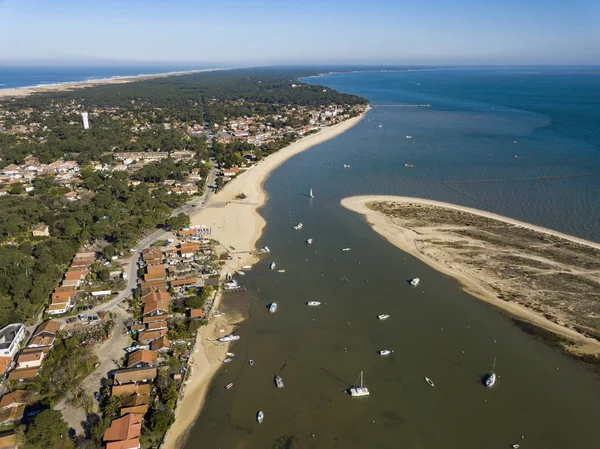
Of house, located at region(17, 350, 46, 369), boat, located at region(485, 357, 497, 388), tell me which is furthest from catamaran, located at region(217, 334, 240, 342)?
boat, located at region(485, 357, 497, 388)

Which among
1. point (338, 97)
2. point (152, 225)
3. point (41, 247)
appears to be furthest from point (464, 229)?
point (338, 97)

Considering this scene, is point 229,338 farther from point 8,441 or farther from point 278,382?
point 8,441

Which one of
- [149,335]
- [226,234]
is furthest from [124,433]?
[226,234]

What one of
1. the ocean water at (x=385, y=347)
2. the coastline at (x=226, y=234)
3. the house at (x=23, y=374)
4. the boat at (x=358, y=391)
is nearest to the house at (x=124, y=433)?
the coastline at (x=226, y=234)

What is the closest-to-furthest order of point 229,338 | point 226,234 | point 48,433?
point 48,433 → point 229,338 → point 226,234

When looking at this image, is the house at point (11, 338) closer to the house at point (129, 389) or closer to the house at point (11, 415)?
the house at point (11, 415)

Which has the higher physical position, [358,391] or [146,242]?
[146,242]
